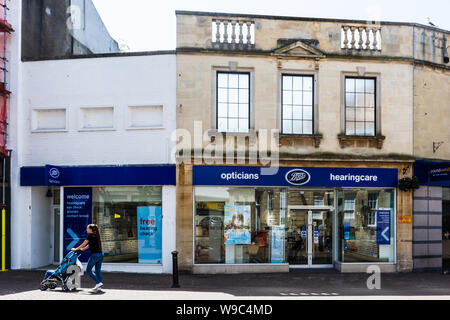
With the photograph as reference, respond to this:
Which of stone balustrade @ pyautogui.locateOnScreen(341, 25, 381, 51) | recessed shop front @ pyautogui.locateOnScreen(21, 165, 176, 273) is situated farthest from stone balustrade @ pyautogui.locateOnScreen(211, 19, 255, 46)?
recessed shop front @ pyautogui.locateOnScreen(21, 165, 176, 273)

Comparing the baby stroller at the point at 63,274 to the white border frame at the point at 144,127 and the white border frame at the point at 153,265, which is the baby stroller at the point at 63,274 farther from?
the white border frame at the point at 144,127

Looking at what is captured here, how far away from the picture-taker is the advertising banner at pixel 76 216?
14.5 metres

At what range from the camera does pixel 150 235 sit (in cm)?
1429

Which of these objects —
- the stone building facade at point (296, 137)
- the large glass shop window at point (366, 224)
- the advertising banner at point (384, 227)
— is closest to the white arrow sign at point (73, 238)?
the stone building facade at point (296, 137)

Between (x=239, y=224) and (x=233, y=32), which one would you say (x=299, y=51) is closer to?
(x=233, y=32)

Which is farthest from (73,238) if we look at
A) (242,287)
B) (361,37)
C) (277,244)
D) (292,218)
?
Answer: (361,37)

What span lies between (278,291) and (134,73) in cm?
819

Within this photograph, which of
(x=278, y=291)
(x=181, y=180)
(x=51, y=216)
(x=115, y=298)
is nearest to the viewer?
(x=115, y=298)

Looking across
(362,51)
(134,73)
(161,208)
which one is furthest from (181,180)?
(362,51)

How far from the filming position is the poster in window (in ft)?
46.9

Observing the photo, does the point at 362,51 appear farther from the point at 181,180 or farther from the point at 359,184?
the point at 181,180

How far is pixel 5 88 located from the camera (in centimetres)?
1463

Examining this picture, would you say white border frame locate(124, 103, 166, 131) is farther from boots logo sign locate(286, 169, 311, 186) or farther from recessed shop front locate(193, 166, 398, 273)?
boots logo sign locate(286, 169, 311, 186)

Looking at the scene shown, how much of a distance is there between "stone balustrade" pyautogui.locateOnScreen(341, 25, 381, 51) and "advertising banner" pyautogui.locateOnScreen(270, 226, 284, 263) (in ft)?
21.1
